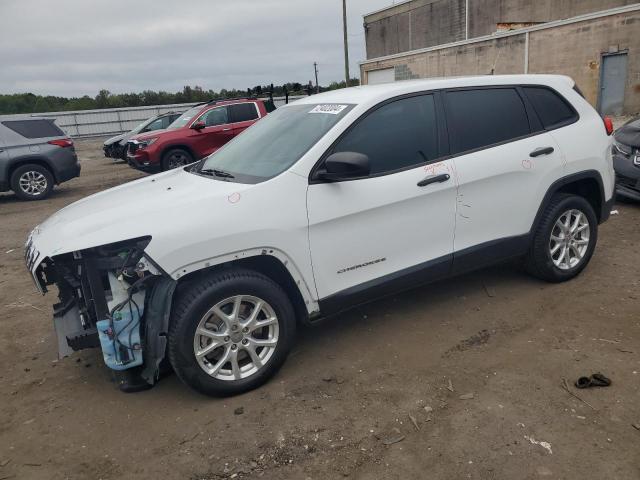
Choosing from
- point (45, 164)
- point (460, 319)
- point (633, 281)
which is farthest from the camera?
point (45, 164)

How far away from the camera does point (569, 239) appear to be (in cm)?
455

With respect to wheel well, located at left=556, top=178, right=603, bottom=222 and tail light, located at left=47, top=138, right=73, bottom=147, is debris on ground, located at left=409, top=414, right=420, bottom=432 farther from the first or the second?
tail light, located at left=47, top=138, right=73, bottom=147

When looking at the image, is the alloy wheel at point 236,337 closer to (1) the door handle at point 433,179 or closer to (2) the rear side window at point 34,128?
(1) the door handle at point 433,179

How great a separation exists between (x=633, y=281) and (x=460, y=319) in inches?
69.2

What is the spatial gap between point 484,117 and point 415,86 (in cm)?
64

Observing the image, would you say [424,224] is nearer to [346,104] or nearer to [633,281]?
[346,104]

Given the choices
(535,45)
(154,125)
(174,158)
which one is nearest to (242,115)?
(174,158)

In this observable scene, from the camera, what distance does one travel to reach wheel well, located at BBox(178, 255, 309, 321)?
123 inches

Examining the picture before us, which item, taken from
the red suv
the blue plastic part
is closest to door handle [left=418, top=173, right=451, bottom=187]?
the blue plastic part

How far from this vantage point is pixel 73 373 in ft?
12.2

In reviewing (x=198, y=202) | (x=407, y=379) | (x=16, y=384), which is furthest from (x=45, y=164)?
(x=407, y=379)

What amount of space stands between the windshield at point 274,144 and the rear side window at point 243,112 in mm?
8536

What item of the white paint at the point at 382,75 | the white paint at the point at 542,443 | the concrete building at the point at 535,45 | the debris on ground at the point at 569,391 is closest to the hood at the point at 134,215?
the white paint at the point at 542,443

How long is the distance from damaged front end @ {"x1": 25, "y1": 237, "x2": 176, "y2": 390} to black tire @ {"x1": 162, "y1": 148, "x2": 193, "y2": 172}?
9.13 metres
